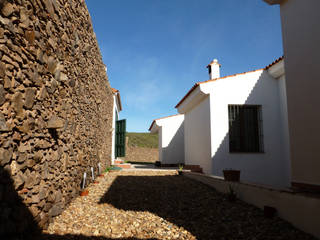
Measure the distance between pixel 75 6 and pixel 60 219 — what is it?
3934mm

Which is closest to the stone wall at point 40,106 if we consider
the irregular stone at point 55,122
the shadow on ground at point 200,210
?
the irregular stone at point 55,122

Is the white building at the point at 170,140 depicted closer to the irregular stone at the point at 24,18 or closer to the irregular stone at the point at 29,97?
the irregular stone at the point at 29,97

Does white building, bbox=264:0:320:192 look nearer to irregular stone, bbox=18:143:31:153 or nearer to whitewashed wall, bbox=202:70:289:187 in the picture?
whitewashed wall, bbox=202:70:289:187

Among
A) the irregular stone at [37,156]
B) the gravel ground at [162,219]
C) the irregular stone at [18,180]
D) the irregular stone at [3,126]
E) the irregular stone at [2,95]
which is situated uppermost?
the irregular stone at [2,95]

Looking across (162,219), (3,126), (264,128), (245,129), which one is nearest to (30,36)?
(3,126)

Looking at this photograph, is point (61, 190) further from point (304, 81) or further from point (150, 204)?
point (304, 81)

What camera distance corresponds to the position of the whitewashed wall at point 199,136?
746cm

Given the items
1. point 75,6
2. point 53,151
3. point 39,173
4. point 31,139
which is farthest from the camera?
point 75,6

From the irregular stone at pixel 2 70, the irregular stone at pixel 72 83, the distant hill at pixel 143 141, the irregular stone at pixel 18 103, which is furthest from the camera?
the distant hill at pixel 143 141

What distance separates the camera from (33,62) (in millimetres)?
2584

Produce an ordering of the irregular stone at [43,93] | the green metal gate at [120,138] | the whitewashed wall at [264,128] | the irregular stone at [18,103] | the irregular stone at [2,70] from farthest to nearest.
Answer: the green metal gate at [120,138] → the whitewashed wall at [264,128] → the irregular stone at [43,93] → the irregular stone at [18,103] → the irregular stone at [2,70]

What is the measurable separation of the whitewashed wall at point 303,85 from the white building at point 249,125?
2996 mm

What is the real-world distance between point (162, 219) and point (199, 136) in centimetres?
499

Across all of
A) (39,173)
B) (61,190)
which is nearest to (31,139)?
(39,173)
